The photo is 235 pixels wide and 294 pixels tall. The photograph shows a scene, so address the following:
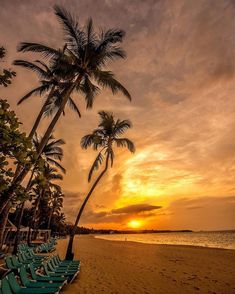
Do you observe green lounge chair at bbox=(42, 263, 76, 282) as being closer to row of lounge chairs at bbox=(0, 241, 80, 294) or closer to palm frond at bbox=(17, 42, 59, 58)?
row of lounge chairs at bbox=(0, 241, 80, 294)

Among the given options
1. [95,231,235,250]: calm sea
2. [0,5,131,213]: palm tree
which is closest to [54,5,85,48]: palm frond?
[0,5,131,213]: palm tree

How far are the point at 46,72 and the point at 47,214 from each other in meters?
47.9

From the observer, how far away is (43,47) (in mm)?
10148

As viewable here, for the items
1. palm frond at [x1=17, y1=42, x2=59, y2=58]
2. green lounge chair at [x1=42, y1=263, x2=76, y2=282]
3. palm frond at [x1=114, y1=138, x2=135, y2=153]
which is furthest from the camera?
palm frond at [x1=114, y1=138, x2=135, y2=153]

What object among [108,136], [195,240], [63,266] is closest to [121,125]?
[108,136]

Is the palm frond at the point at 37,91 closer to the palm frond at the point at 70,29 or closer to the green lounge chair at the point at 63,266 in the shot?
the palm frond at the point at 70,29

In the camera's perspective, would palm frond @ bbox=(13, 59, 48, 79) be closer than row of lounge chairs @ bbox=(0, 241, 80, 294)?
No

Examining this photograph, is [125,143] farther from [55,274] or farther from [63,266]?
[55,274]

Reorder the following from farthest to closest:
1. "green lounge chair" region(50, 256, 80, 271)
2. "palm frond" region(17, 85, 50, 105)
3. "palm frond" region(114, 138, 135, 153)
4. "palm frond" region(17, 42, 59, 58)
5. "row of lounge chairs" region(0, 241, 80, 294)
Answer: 1. "palm frond" region(114, 138, 135, 153)
2. "palm frond" region(17, 85, 50, 105)
3. "palm frond" region(17, 42, 59, 58)
4. "green lounge chair" region(50, 256, 80, 271)
5. "row of lounge chairs" region(0, 241, 80, 294)

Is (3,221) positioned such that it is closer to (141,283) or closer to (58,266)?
(58,266)

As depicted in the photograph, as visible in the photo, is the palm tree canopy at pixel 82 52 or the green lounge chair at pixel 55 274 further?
the palm tree canopy at pixel 82 52

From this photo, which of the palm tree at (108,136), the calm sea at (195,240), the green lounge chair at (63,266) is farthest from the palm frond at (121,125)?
the calm sea at (195,240)

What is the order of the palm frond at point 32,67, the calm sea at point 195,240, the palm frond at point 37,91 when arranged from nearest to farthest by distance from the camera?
the palm frond at point 32,67 < the palm frond at point 37,91 < the calm sea at point 195,240

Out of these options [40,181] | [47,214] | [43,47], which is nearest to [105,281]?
[40,181]
